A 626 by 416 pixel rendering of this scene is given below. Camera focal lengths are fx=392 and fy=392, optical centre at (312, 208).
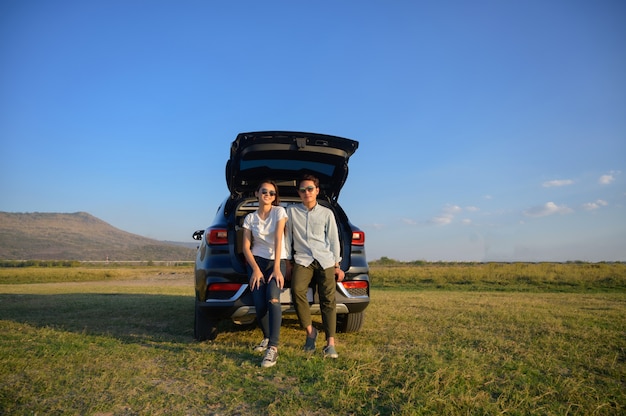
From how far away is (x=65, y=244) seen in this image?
100938 millimetres

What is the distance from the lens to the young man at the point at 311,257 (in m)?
3.81

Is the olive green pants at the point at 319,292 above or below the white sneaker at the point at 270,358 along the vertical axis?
above

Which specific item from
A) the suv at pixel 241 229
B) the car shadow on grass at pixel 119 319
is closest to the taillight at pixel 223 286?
the suv at pixel 241 229

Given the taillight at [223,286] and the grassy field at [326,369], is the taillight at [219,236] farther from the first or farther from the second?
the grassy field at [326,369]

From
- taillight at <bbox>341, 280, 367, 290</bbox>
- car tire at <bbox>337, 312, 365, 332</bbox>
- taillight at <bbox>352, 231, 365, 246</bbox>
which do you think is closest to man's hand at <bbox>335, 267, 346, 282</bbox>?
taillight at <bbox>341, 280, 367, 290</bbox>

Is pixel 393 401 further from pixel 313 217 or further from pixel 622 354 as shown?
pixel 622 354

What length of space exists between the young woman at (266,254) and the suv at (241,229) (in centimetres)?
23

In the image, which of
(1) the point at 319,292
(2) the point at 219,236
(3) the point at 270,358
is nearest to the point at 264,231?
(2) the point at 219,236

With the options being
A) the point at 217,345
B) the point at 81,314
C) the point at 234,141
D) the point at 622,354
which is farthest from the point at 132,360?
the point at 622,354

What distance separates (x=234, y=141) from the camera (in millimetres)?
4379

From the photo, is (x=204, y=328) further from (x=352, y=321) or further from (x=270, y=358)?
(x=352, y=321)

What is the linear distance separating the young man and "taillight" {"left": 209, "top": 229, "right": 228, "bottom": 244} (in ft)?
2.37

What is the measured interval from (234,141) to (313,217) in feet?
4.22

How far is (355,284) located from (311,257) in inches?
32.0
